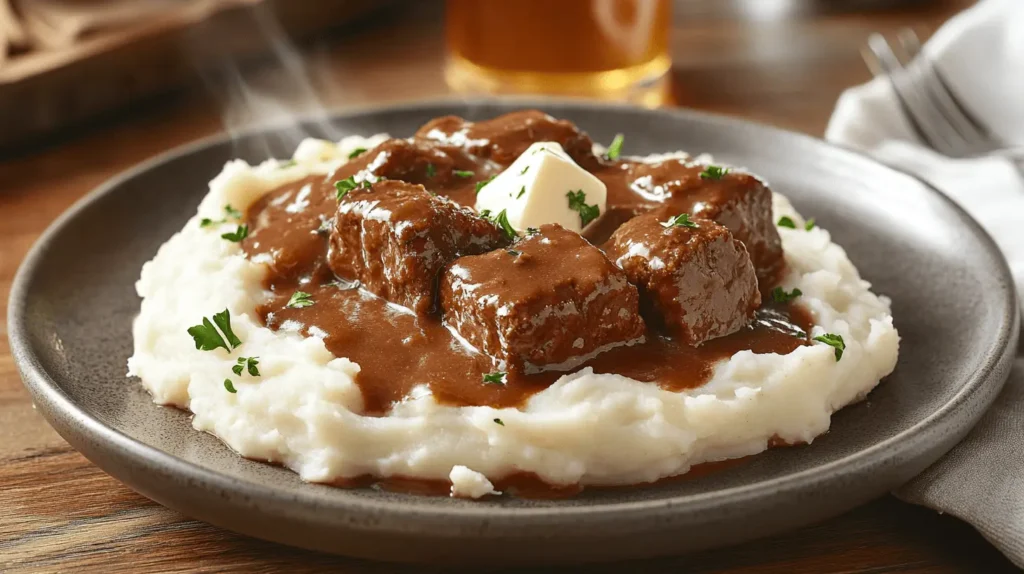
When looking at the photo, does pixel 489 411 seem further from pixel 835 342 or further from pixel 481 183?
pixel 481 183

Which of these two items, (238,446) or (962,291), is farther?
(962,291)

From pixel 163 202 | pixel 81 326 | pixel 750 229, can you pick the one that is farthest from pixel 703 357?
pixel 163 202

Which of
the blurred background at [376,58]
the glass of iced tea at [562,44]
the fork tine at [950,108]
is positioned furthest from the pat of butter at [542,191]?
the fork tine at [950,108]

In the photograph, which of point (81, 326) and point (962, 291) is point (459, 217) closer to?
point (81, 326)

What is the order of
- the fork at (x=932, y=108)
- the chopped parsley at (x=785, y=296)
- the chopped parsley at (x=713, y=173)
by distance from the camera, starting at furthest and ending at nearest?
the fork at (x=932, y=108)
the chopped parsley at (x=713, y=173)
the chopped parsley at (x=785, y=296)

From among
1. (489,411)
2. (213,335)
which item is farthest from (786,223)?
(213,335)

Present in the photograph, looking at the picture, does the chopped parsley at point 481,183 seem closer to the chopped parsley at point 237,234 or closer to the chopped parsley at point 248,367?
the chopped parsley at point 237,234

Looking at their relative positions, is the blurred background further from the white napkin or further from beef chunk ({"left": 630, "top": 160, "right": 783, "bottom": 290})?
beef chunk ({"left": 630, "top": 160, "right": 783, "bottom": 290})

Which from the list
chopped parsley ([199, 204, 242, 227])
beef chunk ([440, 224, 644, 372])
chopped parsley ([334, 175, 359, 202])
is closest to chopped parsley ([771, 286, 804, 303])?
beef chunk ([440, 224, 644, 372])
